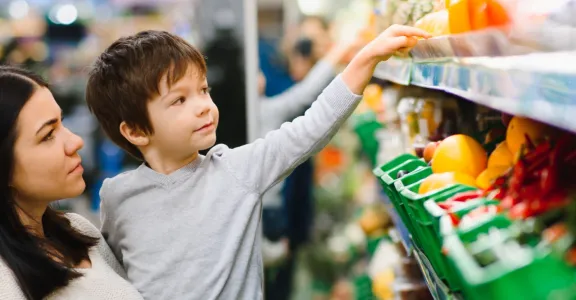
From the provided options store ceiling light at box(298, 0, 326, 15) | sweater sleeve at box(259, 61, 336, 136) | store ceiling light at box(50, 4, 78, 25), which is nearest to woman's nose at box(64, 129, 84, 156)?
sweater sleeve at box(259, 61, 336, 136)

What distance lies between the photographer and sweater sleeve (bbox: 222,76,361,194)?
163 centimetres

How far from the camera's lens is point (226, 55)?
4.18 m

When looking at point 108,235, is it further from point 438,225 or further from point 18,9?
point 18,9

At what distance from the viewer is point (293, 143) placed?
1.70 metres

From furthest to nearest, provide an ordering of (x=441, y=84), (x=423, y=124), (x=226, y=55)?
(x=226, y=55)
(x=423, y=124)
(x=441, y=84)

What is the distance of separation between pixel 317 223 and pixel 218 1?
1620mm

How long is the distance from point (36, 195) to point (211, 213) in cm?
40

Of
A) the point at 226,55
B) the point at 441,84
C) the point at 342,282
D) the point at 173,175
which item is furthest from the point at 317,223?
the point at 441,84

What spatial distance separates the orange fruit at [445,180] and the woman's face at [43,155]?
0.76m

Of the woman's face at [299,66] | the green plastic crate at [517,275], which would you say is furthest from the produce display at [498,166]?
the woman's face at [299,66]

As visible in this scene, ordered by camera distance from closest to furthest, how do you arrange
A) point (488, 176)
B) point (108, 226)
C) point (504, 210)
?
point (504, 210)
point (488, 176)
point (108, 226)

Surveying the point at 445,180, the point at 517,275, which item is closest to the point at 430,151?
the point at 445,180

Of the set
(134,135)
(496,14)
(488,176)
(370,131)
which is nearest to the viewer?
(496,14)

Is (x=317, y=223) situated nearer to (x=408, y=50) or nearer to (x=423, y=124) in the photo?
(x=423, y=124)
